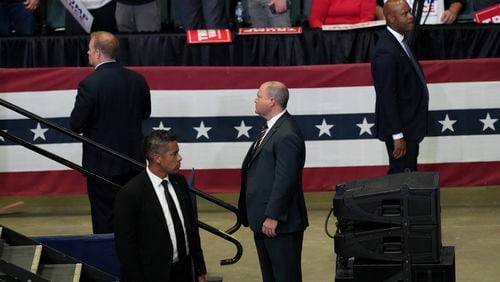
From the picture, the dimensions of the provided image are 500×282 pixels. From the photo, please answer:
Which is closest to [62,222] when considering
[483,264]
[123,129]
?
[123,129]

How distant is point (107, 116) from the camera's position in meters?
9.62

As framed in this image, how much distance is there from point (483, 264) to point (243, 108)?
3185 mm

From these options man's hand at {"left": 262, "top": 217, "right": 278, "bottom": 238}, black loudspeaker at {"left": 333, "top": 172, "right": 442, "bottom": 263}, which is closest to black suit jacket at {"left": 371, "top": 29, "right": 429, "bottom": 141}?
man's hand at {"left": 262, "top": 217, "right": 278, "bottom": 238}

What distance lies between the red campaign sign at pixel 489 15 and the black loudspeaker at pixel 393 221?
569cm

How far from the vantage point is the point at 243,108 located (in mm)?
12289

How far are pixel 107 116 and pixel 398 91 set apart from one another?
251 cm

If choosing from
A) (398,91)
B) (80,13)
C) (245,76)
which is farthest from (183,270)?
(80,13)

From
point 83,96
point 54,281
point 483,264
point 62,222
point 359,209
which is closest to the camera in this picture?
point 359,209

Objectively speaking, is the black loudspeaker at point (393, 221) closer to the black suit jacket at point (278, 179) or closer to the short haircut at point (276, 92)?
the black suit jacket at point (278, 179)

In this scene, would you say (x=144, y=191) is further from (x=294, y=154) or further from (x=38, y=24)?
(x=38, y=24)

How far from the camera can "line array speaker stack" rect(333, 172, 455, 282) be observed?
25.1ft

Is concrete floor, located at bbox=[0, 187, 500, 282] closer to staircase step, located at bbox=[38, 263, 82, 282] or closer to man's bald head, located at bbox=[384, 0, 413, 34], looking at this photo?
staircase step, located at bbox=[38, 263, 82, 282]

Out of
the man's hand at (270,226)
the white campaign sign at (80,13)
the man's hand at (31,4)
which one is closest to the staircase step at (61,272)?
the man's hand at (270,226)

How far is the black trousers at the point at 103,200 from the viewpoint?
9703mm
